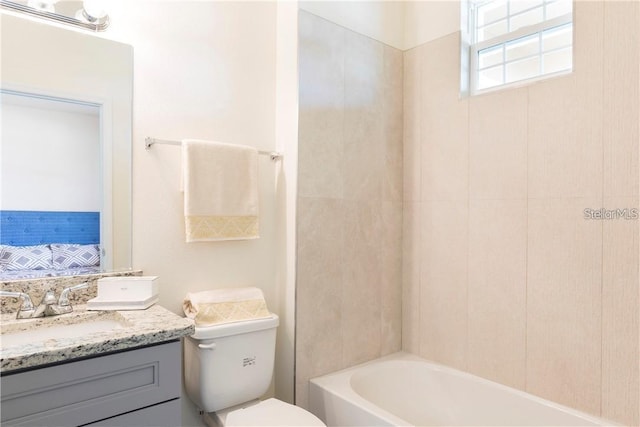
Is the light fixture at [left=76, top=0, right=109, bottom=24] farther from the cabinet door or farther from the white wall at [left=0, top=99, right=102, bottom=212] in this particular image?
the cabinet door

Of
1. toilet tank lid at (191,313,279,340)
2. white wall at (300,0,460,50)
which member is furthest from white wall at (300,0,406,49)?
toilet tank lid at (191,313,279,340)

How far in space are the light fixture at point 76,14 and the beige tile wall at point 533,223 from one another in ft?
5.39

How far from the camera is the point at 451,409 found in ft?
6.78

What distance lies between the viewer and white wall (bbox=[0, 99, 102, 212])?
1399 mm

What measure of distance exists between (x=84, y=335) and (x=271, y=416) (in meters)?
0.83

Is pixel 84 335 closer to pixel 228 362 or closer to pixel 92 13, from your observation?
pixel 228 362

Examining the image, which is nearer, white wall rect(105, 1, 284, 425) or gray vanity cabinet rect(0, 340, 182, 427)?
gray vanity cabinet rect(0, 340, 182, 427)

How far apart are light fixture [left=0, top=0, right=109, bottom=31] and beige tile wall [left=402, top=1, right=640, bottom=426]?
1643 millimetres

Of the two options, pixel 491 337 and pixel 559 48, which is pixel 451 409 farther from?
pixel 559 48

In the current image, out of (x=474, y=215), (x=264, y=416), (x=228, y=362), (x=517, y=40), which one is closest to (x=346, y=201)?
(x=474, y=215)

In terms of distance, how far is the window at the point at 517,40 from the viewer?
1.86m

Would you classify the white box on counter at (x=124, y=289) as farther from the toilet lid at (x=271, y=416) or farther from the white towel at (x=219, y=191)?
the toilet lid at (x=271, y=416)

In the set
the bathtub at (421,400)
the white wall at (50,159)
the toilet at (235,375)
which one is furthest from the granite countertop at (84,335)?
the bathtub at (421,400)

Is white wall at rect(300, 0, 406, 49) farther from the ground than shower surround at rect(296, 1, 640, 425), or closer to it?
farther from the ground
